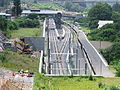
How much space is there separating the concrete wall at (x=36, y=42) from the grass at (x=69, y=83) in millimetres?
15691

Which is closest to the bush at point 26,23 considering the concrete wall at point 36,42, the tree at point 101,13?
the tree at point 101,13

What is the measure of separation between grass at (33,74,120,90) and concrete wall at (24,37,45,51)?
15691 millimetres

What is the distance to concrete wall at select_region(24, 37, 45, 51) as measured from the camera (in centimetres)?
3738

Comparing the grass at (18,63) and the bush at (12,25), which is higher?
the grass at (18,63)

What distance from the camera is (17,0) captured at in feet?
195

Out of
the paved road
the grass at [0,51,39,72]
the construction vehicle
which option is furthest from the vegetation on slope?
the construction vehicle

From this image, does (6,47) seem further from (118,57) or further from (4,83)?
(4,83)

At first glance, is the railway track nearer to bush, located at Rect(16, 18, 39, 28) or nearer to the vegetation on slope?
bush, located at Rect(16, 18, 39, 28)

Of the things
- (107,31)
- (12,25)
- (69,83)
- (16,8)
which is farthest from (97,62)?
(16,8)

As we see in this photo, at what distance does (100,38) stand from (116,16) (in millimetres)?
18479

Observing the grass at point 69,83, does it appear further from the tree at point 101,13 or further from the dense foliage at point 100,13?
the tree at point 101,13

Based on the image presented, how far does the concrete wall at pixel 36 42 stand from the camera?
37.4m

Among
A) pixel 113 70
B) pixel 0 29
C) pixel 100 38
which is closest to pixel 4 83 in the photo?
pixel 113 70

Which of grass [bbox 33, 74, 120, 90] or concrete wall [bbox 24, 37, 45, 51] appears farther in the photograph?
concrete wall [bbox 24, 37, 45, 51]
